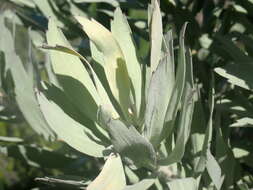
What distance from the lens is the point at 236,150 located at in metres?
0.69

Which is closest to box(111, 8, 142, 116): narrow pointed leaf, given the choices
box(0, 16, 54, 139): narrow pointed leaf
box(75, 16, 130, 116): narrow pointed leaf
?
box(75, 16, 130, 116): narrow pointed leaf

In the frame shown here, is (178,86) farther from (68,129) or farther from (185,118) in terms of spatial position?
(68,129)

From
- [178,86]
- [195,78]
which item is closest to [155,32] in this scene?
[178,86]

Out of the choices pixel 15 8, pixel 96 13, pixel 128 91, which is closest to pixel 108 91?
pixel 128 91

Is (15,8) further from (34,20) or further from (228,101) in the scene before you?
(228,101)

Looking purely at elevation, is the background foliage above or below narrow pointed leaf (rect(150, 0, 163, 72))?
below

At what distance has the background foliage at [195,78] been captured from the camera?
64 centimetres

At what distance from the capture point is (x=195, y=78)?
30.5 inches

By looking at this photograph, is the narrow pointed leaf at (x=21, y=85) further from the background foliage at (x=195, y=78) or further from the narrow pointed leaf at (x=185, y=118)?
the narrow pointed leaf at (x=185, y=118)

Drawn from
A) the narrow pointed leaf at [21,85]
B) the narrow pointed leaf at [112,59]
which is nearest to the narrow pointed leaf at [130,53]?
the narrow pointed leaf at [112,59]

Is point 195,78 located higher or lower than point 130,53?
lower

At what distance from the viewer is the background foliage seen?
0.64m

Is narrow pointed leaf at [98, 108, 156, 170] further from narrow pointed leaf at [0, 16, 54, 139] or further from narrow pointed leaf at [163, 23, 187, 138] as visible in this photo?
narrow pointed leaf at [0, 16, 54, 139]

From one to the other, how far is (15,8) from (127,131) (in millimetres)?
532
